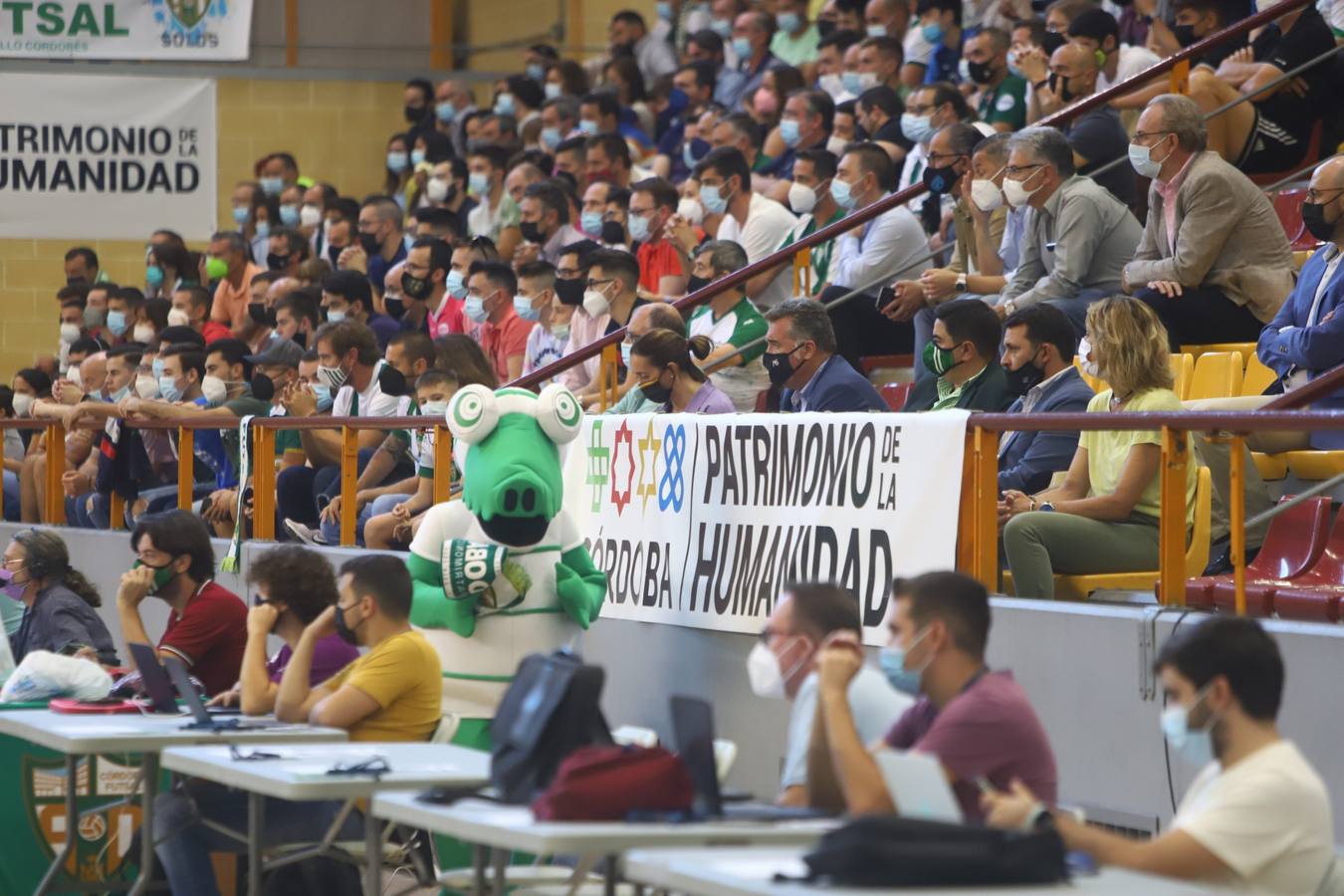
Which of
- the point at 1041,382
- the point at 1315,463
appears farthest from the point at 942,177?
the point at 1315,463

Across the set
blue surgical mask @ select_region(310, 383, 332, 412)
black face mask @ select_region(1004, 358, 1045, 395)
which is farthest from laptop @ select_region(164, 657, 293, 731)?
blue surgical mask @ select_region(310, 383, 332, 412)

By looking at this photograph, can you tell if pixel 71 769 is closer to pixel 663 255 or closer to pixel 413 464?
pixel 413 464

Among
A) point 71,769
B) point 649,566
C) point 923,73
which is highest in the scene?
point 923,73

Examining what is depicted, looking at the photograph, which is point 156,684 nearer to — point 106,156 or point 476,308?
point 476,308

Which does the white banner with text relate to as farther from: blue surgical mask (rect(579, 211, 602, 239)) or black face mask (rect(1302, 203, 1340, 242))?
blue surgical mask (rect(579, 211, 602, 239))

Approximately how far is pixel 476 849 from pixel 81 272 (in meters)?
13.3

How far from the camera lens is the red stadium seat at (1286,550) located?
588 centimetres

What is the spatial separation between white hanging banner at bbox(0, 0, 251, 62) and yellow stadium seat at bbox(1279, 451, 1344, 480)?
1199cm

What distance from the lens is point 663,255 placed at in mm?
11742

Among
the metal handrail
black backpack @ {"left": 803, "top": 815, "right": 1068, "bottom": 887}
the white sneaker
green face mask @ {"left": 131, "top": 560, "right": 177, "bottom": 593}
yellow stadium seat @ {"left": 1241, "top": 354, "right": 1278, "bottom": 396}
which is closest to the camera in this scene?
black backpack @ {"left": 803, "top": 815, "right": 1068, "bottom": 887}

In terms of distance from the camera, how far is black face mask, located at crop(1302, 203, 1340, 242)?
274 inches

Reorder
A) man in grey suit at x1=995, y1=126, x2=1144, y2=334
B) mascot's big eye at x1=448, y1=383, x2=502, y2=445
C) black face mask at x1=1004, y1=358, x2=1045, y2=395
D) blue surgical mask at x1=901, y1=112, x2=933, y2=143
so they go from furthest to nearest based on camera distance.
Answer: blue surgical mask at x1=901, y1=112, x2=933, y2=143 → man in grey suit at x1=995, y1=126, x2=1144, y2=334 → black face mask at x1=1004, y1=358, x2=1045, y2=395 → mascot's big eye at x1=448, y1=383, x2=502, y2=445

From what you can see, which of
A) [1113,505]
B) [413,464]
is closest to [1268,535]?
[1113,505]

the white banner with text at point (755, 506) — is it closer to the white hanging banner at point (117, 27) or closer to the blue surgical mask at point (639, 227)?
the blue surgical mask at point (639, 227)
